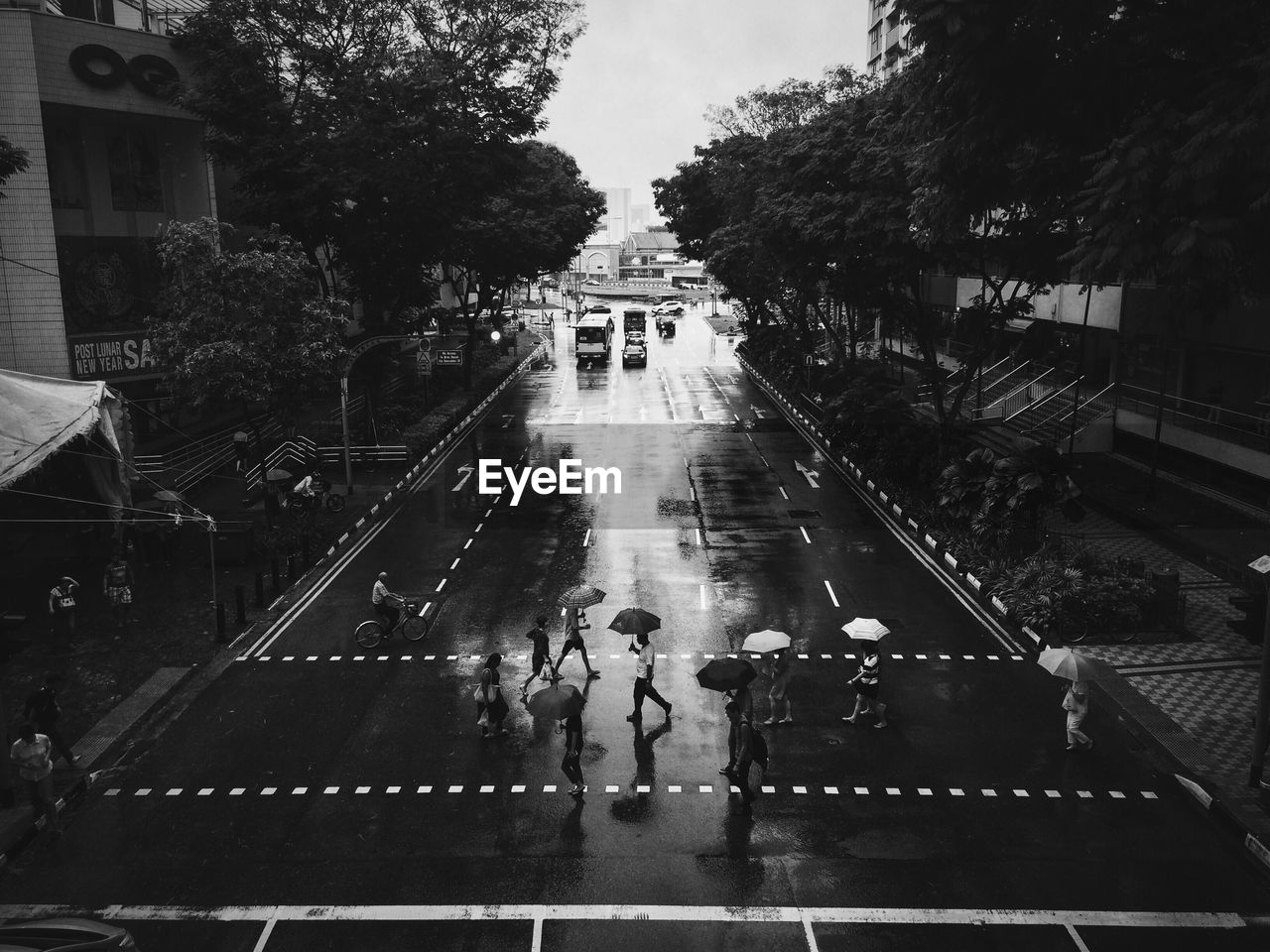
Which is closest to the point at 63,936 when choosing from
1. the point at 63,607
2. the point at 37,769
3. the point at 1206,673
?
the point at 37,769

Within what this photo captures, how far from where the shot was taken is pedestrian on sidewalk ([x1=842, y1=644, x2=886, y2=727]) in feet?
52.6

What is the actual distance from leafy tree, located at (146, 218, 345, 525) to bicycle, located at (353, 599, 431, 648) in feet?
31.2

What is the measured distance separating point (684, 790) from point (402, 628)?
8.28m

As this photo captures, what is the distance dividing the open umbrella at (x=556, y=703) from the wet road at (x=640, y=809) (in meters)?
1.33

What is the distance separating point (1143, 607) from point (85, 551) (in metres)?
24.4

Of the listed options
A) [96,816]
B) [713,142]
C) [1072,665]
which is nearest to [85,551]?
[96,816]

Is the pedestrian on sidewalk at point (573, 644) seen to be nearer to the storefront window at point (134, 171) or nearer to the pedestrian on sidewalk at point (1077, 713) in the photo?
the pedestrian on sidewalk at point (1077, 713)

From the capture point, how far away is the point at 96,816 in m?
14.0

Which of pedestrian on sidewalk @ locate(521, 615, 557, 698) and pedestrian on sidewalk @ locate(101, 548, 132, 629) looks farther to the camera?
pedestrian on sidewalk @ locate(101, 548, 132, 629)

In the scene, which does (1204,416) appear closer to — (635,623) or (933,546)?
(933,546)

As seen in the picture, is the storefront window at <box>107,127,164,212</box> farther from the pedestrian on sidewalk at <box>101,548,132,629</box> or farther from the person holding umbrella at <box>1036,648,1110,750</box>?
the person holding umbrella at <box>1036,648,1110,750</box>

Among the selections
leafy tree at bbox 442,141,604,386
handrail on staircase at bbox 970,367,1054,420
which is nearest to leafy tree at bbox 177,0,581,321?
leafy tree at bbox 442,141,604,386

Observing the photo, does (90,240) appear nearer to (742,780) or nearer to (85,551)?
(85,551)

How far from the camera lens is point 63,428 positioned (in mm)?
21062
